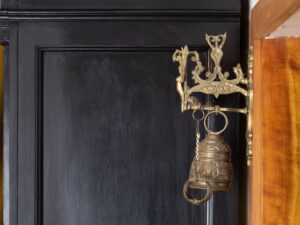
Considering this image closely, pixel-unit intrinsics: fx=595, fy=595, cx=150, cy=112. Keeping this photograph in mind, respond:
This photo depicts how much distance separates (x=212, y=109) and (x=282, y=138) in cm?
15

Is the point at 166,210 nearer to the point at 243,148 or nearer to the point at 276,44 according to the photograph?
the point at 243,148

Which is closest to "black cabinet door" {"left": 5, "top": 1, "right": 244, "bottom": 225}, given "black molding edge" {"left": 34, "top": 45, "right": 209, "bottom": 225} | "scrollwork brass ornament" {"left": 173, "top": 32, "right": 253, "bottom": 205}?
"black molding edge" {"left": 34, "top": 45, "right": 209, "bottom": 225}

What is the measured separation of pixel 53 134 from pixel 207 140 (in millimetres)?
330

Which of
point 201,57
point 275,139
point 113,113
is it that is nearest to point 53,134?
point 113,113

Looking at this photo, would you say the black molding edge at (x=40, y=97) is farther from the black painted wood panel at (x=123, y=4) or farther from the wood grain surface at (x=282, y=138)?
the wood grain surface at (x=282, y=138)

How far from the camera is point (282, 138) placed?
1.01 m

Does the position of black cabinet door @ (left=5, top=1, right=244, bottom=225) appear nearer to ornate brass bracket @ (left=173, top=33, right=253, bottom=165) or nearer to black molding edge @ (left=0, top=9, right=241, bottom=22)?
black molding edge @ (left=0, top=9, right=241, bottom=22)

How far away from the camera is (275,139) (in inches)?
39.7

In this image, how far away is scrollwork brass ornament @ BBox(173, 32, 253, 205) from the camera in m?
1.08

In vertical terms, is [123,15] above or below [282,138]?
above

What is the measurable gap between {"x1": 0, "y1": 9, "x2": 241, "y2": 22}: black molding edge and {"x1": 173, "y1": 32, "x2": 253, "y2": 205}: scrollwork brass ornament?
0.10 m

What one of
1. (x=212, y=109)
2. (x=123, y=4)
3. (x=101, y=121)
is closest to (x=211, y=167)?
(x=212, y=109)

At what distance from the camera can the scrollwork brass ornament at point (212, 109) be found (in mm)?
1077

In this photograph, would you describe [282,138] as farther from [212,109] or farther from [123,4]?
[123,4]
